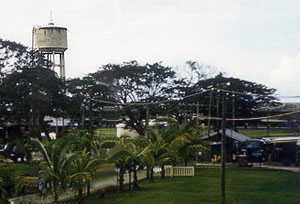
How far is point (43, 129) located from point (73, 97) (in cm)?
166

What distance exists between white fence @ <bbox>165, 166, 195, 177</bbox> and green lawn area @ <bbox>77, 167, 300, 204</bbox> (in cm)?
90

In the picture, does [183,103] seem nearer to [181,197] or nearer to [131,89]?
[131,89]

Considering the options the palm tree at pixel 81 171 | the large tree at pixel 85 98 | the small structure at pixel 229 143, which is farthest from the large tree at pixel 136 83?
the palm tree at pixel 81 171

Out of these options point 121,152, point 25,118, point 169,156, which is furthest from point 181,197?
point 25,118

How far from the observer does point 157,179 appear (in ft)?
60.6

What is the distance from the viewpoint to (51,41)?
16.4 m

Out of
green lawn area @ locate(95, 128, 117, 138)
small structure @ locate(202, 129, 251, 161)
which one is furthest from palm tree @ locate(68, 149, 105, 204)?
small structure @ locate(202, 129, 251, 161)

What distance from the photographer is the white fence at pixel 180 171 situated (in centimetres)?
1944

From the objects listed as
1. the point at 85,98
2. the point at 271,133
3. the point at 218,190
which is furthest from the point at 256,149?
the point at 218,190

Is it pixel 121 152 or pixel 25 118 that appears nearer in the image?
pixel 121 152

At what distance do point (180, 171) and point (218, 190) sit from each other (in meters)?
5.43

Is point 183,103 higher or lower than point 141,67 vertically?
lower

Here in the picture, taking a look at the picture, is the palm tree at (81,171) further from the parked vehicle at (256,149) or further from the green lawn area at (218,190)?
the parked vehicle at (256,149)

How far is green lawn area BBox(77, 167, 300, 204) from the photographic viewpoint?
1282 cm
